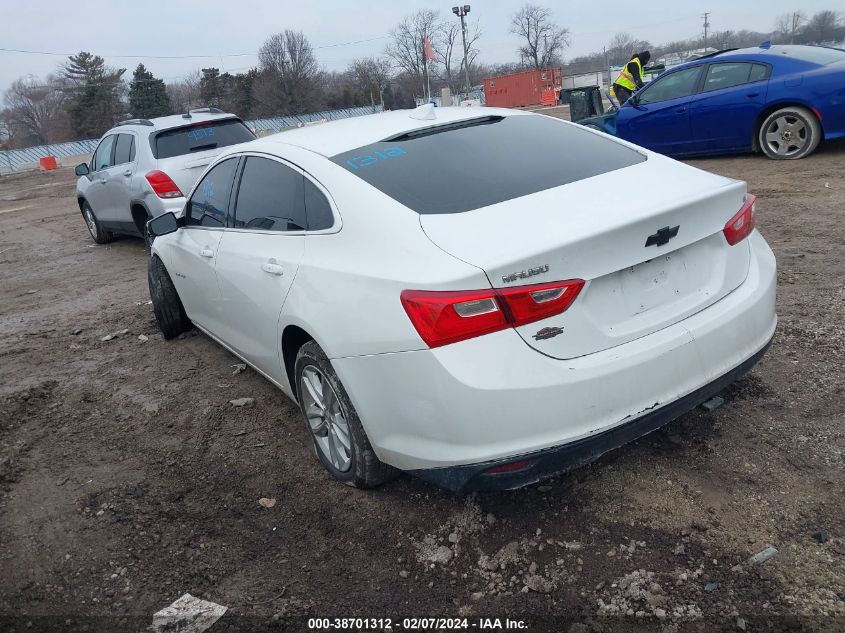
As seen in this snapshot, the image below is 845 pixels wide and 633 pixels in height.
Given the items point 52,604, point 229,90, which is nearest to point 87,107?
point 229,90

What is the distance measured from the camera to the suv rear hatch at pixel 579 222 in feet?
7.98

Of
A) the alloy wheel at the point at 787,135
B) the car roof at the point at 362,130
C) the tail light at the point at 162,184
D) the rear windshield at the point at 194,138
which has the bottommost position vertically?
the alloy wheel at the point at 787,135

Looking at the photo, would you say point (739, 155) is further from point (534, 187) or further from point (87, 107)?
point (87, 107)

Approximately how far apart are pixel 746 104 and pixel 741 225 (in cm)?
742

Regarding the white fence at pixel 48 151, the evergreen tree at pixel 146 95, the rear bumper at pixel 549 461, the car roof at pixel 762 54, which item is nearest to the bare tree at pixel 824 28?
the white fence at pixel 48 151

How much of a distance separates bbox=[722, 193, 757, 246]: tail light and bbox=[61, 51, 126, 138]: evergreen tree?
Answer: 72868 millimetres

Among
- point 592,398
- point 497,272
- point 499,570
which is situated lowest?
point 499,570

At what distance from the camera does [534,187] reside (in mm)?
2914

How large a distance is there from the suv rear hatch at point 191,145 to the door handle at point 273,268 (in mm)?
5472

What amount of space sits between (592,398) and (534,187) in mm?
972

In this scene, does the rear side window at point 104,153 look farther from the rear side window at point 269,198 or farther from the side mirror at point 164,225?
the rear side window at point 269,198

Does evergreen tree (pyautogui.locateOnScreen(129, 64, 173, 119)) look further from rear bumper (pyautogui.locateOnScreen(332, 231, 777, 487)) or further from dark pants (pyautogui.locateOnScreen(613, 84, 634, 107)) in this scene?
rear bumper (pyautogui.locateOnScreen(332, 231, 777, 487))

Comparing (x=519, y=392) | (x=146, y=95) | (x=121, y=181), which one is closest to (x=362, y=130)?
(x=519, y=392)

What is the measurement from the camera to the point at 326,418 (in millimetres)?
3264
